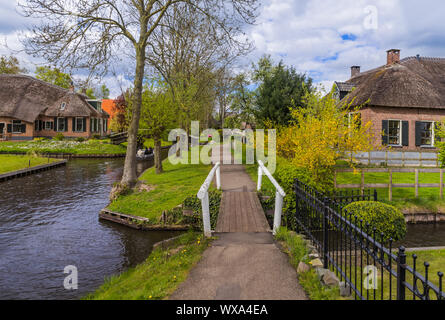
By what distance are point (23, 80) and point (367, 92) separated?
4563cm

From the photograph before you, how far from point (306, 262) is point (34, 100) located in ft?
158

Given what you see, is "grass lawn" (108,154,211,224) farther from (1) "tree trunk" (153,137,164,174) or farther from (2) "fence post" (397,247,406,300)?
(2) "fence post" (397,247,406,300)

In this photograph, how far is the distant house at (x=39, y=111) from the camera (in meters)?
41.0

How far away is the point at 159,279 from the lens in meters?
5.53

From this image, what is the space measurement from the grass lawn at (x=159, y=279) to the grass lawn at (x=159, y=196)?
4.60 meters

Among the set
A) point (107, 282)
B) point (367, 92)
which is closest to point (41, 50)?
point (107, 282)

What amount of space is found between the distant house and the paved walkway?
4117 centimetres

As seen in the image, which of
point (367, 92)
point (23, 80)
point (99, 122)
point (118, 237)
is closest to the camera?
point (118, 237)

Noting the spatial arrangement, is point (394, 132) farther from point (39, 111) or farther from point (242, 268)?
point (39, 111)
